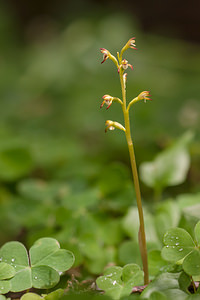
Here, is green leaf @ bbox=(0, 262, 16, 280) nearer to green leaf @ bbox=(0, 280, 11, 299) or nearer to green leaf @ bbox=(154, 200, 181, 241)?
green leaf @ bbox=(0, 280, 11, 299)

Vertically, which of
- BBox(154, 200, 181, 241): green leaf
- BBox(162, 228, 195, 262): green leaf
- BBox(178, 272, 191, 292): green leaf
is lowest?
BBox(178, 272, 191, 292): green leaf

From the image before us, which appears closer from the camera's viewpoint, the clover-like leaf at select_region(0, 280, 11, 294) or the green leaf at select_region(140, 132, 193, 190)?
the clover-like leaf at select_region(0, 280, 11, 294)

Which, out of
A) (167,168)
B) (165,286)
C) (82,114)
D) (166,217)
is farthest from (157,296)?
(82,114)

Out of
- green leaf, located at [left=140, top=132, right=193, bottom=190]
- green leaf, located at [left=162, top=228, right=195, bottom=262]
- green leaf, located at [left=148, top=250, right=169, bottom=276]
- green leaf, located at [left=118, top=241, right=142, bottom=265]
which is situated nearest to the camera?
green leaf, located at [left=162, top=228, right=195, bottom=262]

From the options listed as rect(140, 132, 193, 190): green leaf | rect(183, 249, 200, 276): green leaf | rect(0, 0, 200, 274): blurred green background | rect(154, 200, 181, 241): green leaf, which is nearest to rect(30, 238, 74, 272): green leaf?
rect(0, 0, 200, 274): blurred green background

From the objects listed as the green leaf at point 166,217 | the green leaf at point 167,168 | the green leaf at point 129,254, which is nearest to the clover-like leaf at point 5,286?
the green leaf at point 129,254

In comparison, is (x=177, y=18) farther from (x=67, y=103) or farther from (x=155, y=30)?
(x=67, y=103)

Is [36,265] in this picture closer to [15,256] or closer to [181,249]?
[15,256]

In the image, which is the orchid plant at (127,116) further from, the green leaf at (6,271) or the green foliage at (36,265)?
the green leaf at (6,271)
